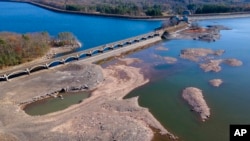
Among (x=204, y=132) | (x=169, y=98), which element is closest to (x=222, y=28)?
(x=169, y=98)

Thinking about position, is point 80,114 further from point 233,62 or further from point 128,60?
point 233,62

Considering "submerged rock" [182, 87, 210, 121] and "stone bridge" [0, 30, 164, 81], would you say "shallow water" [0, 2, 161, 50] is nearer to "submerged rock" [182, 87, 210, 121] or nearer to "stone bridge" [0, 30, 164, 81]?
"stone bridge" [0, 30, 164, 81]

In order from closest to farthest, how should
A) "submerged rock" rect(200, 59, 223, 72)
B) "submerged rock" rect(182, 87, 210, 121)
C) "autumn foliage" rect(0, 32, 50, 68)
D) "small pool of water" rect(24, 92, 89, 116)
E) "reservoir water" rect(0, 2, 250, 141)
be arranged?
1. "reservoir water" rect(0, 2, 250, 141)
2. "submerged rock" rect(182, 87, 210, 121)
3. "small pool of water" rect(24, 92, 89, 116)
4. "autumn foliage" rect(0, 32, 50, 68)
5. "submerged rock" rect(200, 59, 223, 72)

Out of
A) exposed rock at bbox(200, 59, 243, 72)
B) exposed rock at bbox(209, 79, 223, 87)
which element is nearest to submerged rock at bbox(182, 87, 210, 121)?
exposed rock at bbox(209, 79, 223, 87)


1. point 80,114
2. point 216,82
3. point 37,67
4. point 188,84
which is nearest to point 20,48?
point 37,67

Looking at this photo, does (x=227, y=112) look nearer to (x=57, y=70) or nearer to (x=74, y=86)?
(x=74, y=86)

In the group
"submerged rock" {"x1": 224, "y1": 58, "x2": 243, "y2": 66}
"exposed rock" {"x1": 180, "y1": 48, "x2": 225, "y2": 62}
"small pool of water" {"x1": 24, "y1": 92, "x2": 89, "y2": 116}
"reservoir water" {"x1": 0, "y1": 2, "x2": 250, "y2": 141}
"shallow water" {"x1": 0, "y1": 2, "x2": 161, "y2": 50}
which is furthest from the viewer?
"shallow water" {"x1": 0, "y1": 2, "x2": 161, "y2": 50}

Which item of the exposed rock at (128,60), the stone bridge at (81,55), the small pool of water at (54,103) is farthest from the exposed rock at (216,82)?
the stone bridge at (81,55)
